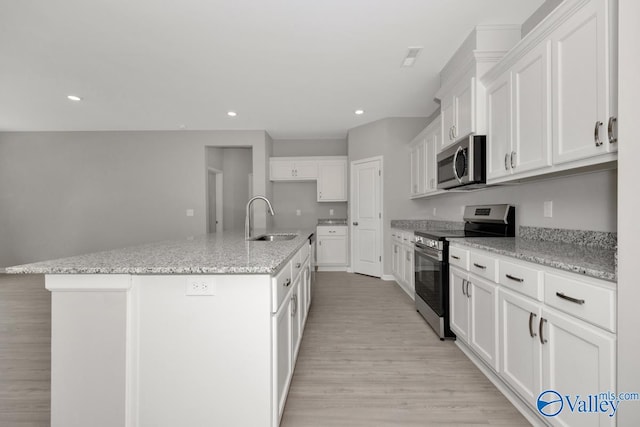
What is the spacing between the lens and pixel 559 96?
1.55 meters

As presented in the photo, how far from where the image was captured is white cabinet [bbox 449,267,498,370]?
5.79ft

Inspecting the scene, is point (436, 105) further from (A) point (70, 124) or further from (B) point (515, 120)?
(A) point (70, 124)

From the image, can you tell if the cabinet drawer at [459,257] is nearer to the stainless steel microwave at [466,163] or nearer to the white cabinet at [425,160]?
the stainless steel microwave at [466,163]

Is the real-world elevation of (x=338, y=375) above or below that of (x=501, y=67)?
below

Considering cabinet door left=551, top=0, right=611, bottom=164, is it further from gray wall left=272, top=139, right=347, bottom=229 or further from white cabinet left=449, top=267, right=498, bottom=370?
gray wall left=272, top=139, right=347, bottom=229

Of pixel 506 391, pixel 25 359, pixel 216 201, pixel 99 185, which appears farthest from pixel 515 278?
pixel 99 185

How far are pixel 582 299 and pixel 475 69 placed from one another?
1.96 metres

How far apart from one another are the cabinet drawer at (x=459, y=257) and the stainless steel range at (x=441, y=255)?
0.07 m

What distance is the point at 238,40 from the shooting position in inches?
102

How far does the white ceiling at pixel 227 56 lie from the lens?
7.27 ft

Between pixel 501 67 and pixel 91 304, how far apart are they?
9.40 ft

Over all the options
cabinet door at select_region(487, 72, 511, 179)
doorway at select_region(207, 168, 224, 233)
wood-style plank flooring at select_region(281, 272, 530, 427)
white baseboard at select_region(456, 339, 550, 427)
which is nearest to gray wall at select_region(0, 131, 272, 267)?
doorway at select_region(207, 168, 224, 233)

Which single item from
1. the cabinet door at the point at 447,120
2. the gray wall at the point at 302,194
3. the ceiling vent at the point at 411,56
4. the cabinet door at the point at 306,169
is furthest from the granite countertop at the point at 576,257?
the gray wall at the point at 302,194

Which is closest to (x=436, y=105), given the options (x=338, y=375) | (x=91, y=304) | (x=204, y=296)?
(x=338, y=375)
